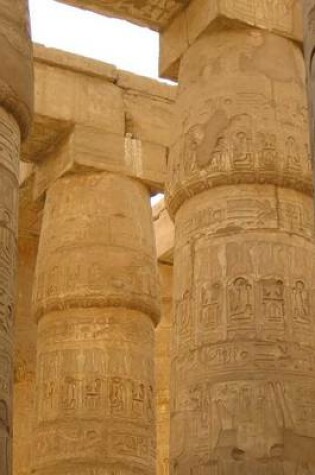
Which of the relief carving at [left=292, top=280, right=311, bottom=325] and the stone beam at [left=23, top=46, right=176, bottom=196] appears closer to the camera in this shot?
the relief carving at [left=292, top=280, right=311, bottom=325]

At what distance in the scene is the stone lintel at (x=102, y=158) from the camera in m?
12.9

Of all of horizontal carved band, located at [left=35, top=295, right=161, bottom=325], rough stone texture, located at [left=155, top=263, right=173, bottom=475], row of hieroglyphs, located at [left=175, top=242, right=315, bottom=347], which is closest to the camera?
row of hieroglyphs, located at [left=175, top=242, right=315, bottom=347]

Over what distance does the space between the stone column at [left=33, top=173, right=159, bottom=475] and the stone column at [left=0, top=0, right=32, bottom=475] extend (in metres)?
5.16

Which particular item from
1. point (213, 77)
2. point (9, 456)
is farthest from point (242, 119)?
point (9, 456)

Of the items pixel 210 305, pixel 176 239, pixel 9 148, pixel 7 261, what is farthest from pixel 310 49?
pixel 176 239

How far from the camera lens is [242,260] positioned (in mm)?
8883

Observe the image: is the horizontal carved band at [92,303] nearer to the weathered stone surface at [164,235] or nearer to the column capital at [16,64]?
the weathered stone surface at [164,235]

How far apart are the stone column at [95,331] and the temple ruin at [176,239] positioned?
2cm

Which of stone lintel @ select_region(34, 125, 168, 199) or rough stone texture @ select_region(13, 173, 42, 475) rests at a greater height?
stone lintel @ select_region(34, 125, 168, 199)

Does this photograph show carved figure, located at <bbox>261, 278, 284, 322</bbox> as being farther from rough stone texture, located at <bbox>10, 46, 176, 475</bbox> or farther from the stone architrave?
rough stone texture, located at <bbox>10, 46, 176, 475</bbox>

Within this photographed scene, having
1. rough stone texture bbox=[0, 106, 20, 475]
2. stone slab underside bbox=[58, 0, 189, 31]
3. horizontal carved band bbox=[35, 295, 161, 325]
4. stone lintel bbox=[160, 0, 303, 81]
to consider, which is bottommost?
rough stone texture bbox=[0, 106, 20, 475]

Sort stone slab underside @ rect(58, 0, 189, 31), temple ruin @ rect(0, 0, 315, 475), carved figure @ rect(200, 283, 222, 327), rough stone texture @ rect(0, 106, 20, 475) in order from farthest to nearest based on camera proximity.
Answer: stone slab underside @ rect(58, 0, 189, 31)
carved figure @ rect(200, 283, 222, 327)
temple ruin @ rect(0, 0, 315, 475)
rough stone texture @ rect(0, 106, 20, 475)

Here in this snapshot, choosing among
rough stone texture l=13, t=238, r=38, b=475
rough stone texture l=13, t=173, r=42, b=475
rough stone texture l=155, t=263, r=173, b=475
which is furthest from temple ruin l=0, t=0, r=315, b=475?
rough stone texture l=155, t=263, r=173, b=475

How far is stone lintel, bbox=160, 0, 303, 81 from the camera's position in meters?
10.1
